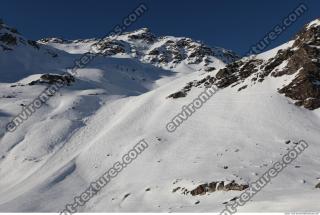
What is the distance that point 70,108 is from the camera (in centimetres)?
5741

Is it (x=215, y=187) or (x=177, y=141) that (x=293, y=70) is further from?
(x=215, y=187)

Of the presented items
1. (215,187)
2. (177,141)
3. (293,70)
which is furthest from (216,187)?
(293,70)

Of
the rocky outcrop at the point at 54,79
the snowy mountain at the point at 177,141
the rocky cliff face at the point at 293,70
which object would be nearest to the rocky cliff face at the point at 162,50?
the rocky outcrop at the point at 54,79

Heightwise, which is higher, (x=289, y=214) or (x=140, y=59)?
(x=140, y=59)

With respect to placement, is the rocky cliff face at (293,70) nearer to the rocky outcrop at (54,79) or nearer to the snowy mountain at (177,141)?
the snowy mountain at (177,141)

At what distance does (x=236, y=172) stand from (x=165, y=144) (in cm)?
1151

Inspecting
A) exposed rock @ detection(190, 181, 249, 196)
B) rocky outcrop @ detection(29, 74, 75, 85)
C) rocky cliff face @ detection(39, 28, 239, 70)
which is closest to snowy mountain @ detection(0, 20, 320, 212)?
exposed rock @ detection(190, 181, 249, 196)

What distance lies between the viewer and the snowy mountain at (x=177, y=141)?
88.3ft

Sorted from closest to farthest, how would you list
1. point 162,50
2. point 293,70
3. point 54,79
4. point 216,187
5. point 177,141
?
point 216,187
point 177,141
point 293,70
point 54,79
point 162,50

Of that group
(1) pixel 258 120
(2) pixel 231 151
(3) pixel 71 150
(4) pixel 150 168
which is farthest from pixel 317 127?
(3) pixel 71 150

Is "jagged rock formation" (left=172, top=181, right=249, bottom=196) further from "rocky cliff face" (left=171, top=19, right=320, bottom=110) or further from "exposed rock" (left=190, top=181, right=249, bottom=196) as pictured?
"rocky cliff face" (left=171, top=19, right=320, bottom=110)

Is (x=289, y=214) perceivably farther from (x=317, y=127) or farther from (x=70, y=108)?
(x=70, y=108)

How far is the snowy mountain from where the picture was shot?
26.9 metres

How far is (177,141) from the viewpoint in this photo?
39156mm
